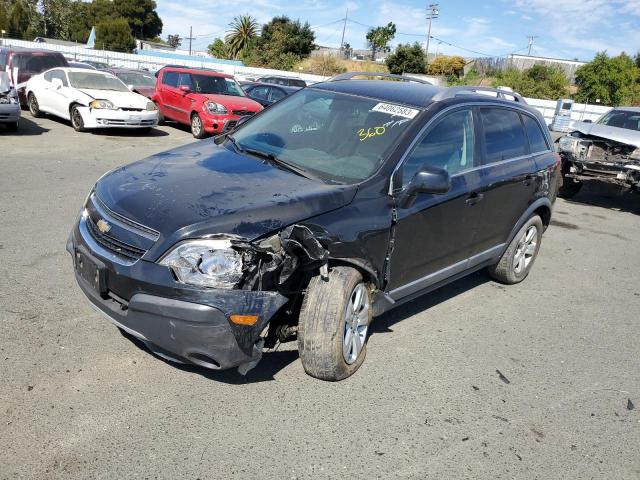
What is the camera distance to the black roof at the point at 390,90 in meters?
4.15

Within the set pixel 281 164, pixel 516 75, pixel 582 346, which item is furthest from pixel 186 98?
pixel 516 75

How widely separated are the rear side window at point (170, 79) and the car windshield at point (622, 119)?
33.7ft

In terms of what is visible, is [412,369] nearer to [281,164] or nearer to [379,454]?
[379,454]

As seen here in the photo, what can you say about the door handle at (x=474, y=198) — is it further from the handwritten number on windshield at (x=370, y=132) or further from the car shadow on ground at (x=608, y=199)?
the car shadow on ground at (x=608, y=199)

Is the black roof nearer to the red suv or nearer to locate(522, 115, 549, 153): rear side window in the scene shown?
locate(522, 115, 549, 153): rear side window

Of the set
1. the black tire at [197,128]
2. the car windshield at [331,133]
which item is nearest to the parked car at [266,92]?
the black tire at [197,128]

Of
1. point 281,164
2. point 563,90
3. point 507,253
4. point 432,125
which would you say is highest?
point 563,90

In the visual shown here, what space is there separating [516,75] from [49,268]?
162 ft

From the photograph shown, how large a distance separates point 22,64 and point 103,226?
47.2 feet

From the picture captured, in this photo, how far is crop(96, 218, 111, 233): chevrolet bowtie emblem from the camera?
10.6ft

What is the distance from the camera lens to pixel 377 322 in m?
4.41

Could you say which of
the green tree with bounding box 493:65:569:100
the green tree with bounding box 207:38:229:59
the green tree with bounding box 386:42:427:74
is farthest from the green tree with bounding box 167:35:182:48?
the green tree with bounding box 493:65:569:100

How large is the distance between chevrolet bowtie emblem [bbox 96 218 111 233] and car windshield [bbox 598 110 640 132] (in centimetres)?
1057

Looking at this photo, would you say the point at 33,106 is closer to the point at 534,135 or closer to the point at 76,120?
the point at 76,120
